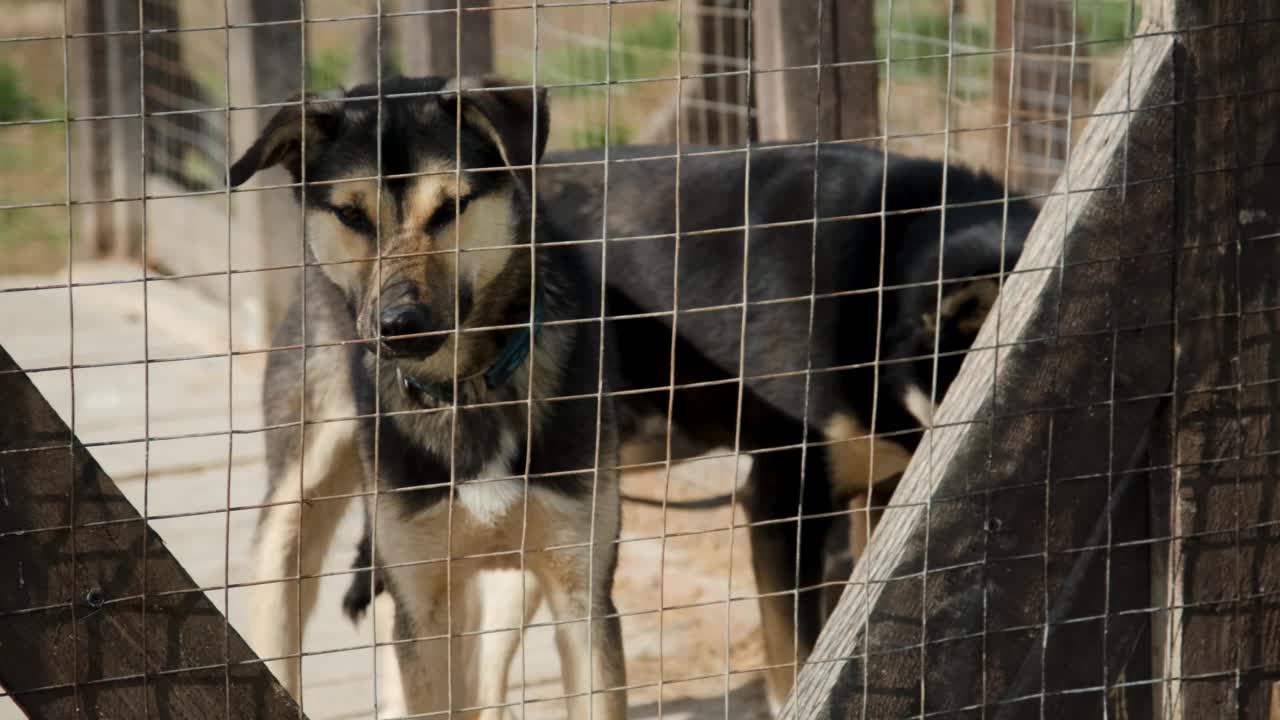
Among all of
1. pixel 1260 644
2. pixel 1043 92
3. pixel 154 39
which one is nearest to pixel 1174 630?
pixel 1260 644

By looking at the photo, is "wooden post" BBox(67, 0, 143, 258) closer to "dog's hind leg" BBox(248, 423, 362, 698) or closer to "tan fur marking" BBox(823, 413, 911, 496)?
"dog's hind leg" BBox(248, 423, 362, 698)

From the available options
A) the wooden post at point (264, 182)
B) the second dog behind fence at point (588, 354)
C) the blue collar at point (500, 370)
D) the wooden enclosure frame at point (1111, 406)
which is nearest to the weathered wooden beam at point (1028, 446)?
the wooden enclosure frame at point (1111, 406)

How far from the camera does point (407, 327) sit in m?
2.94

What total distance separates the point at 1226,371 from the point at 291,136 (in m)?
2.09

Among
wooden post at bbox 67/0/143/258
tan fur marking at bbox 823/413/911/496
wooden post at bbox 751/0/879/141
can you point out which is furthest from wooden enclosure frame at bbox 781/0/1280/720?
wooden post at bbox 67/0/143/258

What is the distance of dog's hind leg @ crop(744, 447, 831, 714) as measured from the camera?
14.3 ft

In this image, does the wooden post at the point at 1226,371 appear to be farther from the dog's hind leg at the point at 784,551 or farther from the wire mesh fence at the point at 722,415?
the dog's hind leg at the point at 784,551

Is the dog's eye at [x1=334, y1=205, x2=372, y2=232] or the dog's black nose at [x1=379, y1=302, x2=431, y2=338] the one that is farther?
the dog's eye at [x1=334, y1=205, x2=372, y2=232]

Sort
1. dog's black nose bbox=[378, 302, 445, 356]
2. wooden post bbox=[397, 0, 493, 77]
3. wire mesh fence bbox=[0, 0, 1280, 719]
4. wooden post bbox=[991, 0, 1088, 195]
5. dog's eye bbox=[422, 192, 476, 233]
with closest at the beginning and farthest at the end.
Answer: wire mesh fence bbox=[0, 0, 1280, 719], dog's black nose bbox=[378, 302, 445, 356], dog's eye bbox=[422, 192, 476, 233], wooden post bbox=[397, 0, 493, 77], wooden post bbox=[991, 0, 1088, 195]

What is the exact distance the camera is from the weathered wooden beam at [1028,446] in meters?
2.93

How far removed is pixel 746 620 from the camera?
511 cm

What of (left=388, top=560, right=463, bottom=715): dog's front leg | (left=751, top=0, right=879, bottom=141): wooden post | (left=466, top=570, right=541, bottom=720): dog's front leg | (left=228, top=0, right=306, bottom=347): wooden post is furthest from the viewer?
(left=228, top=0, right=306, bottom=347): wooden post

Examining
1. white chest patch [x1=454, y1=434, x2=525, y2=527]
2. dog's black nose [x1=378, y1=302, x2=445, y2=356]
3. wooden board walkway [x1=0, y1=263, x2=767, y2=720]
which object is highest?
dog's black nose [x1=378, y1=302, x2=445, y2=356]

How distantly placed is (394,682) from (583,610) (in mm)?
1073
